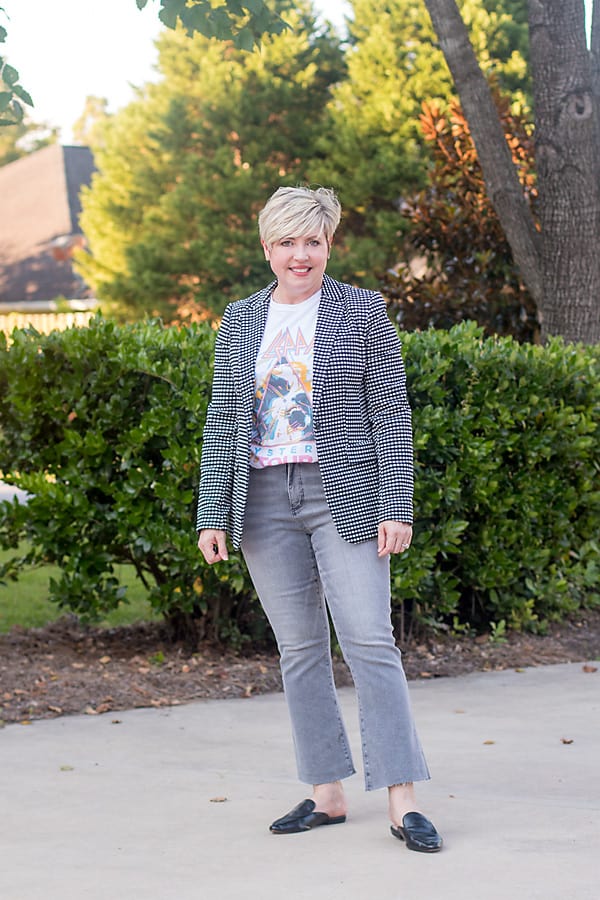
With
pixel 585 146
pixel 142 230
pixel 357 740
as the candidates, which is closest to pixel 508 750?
pixel 357 740

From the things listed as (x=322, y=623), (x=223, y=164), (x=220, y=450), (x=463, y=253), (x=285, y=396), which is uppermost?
(x=223, y=164)

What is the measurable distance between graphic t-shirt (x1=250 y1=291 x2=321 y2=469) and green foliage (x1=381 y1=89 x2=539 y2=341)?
664 centimetres

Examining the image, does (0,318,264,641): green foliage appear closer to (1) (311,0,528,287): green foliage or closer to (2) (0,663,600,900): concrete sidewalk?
(2) (0,663,600,900): concrete sidewalk

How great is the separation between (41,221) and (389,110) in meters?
15.9

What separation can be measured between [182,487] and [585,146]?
3.65 m

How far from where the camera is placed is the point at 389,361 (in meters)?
3.77

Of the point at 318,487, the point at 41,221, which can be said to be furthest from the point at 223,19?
the point at 41,221

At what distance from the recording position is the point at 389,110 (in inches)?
743

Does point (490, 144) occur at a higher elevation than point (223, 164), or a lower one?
lower

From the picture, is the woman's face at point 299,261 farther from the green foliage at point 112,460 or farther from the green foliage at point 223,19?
the green foliage at point 223,19

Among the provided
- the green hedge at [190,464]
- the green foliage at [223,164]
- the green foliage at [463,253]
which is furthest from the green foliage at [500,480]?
the green foliage at [223,164]

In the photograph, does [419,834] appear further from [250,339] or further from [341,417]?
[250,339]

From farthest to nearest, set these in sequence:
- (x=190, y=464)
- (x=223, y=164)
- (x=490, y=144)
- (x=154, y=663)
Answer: (x=223, y=164) → (x=490, y=144) → (x=154, y=663) → (x=190, y=464)

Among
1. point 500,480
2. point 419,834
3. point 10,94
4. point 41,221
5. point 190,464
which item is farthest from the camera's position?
point 41,221
